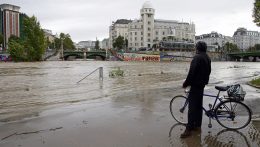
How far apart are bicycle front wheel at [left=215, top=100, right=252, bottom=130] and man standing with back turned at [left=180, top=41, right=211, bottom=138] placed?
0.51 metres

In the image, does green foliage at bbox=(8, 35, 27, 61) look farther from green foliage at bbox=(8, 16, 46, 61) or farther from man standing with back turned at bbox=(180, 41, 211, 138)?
man standing with back turned at bbox=(180, 41, 211, 138)

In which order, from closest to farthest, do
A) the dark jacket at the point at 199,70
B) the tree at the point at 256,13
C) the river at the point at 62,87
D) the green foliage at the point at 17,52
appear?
the dark jacket at the point at 199,70
the river at the point at 62,87
the tree at the point at 256,13
the green foliage at the point at 17,52

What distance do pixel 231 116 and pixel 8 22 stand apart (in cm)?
17062

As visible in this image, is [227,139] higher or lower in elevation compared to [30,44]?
lower

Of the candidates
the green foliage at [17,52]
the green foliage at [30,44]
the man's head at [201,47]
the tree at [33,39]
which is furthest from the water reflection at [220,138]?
the tree at [33,39]

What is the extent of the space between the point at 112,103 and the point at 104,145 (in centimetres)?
527

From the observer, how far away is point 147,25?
16950cm

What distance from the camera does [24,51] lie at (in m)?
92.3

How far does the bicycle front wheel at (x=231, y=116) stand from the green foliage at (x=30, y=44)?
296 ft

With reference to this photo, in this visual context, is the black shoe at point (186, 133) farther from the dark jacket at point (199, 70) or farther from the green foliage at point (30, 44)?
the green foliage at point (30, 44)

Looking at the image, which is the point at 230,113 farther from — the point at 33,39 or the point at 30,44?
the point at 33,39

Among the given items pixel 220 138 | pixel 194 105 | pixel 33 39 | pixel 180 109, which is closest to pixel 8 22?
pixel 33 39

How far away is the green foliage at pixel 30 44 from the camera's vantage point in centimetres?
9134

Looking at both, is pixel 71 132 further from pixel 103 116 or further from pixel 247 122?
pixel 247 122
